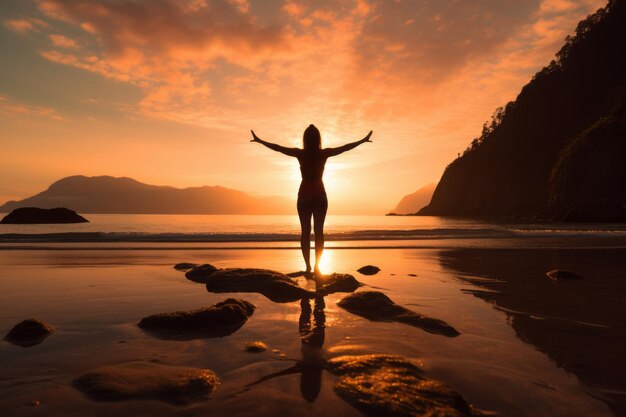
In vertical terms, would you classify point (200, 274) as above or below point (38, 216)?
below

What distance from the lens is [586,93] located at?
8038 centimetres

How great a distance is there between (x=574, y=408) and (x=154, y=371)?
2641mm

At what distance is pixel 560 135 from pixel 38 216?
104943 mm

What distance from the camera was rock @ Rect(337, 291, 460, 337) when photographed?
3.70 meters

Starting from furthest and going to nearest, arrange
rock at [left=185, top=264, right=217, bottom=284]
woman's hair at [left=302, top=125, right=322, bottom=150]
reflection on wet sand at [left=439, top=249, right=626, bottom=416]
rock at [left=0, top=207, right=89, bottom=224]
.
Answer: rock at [left=0, top=207, right=89, bottom=224]
woman's hair at [left=302, top=125, right=322, bottom=150]
rock at [left=185, top=264, right=217, bottom=284]
reflection on wet sand at [left=439, top=249, right=626, bottom=416]

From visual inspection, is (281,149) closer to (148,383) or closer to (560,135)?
(148,383)

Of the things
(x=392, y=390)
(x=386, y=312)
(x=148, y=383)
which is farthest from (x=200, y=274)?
(x=392, y=390)

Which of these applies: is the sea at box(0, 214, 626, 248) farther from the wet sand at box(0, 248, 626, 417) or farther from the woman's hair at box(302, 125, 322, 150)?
the wet sand at box(0, 248, 626, 417)

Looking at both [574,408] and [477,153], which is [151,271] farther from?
[477,153]

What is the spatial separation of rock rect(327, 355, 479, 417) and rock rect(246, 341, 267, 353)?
65 centimetres

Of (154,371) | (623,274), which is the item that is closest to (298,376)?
(154,371)

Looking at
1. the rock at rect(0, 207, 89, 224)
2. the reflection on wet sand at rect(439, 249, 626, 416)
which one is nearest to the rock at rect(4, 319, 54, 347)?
the reflection on wet sand at rect(439, 249, 626, 416)

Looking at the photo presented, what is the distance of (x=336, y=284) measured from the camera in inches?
246

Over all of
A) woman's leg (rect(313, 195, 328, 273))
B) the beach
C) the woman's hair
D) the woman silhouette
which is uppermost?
the woman's hair
